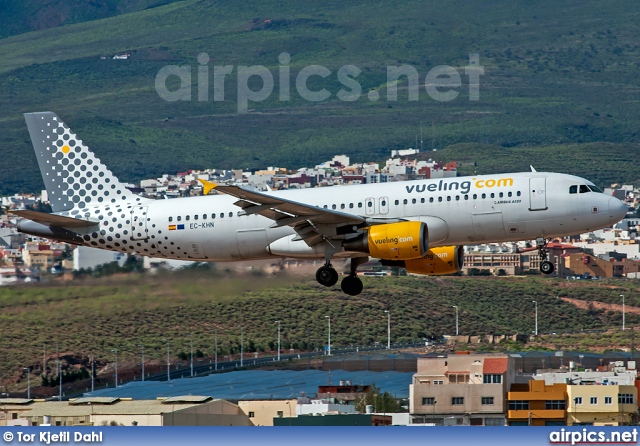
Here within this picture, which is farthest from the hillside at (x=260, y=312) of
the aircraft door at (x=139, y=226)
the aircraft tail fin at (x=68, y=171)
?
the aircraft tail fin at (x=68, y=171)

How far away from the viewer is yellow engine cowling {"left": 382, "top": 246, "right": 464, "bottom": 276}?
55.3m

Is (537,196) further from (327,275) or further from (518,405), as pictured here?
(518,405)

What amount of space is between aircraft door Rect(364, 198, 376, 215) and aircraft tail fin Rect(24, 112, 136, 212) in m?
9.85

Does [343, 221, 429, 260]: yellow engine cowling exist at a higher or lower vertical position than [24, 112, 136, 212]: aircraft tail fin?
lower

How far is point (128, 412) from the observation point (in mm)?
58281

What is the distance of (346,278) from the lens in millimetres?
55406

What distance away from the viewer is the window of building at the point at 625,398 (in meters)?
71.0

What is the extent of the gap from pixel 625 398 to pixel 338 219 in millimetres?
25293

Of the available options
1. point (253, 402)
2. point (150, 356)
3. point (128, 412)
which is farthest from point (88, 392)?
point (128, 412)

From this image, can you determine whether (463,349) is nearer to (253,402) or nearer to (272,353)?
(272,353)

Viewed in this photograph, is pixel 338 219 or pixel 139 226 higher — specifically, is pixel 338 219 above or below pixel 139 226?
above

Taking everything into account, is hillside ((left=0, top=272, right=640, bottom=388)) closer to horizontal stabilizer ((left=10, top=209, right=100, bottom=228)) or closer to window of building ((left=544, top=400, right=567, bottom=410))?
horizontal stabilizer ((left=10, top=209, right=100, bottom=228))

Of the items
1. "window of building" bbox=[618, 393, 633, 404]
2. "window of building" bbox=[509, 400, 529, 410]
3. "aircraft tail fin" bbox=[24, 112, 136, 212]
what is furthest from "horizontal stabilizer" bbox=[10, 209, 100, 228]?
"window of building" bbox=[618, 393, 633, 404]

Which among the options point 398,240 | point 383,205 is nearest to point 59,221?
point 383,205
